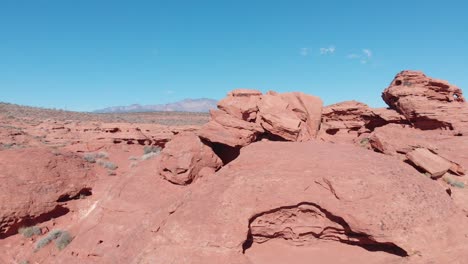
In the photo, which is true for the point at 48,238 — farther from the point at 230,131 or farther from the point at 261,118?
the point at 261,118

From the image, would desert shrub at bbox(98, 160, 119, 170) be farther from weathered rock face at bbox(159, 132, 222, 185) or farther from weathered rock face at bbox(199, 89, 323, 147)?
weathered rock face at bbox(199, 89, 323, 147)

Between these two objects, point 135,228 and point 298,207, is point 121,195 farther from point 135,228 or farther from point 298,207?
point 298,207

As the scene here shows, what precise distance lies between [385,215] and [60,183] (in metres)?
11.7

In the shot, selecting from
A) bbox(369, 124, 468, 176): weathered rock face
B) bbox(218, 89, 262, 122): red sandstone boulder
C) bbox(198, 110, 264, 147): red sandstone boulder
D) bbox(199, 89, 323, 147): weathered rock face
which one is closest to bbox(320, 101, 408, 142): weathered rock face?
bbox(369, 124, 468, 176): weathered rock face

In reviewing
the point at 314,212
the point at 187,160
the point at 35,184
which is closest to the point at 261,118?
the point at 187,160

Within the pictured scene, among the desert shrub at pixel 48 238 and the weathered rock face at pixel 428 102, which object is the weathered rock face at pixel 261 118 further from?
the weathered rock face at pixel 428 102

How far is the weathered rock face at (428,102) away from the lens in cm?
1764

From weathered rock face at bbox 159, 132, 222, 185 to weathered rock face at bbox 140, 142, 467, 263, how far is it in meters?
2.14

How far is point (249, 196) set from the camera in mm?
7613

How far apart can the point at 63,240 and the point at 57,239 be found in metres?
0.24

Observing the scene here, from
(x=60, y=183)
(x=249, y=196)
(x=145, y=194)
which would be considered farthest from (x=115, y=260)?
(x=60, y=183)

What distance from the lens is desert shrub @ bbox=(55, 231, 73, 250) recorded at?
410 inches

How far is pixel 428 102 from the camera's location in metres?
18.2

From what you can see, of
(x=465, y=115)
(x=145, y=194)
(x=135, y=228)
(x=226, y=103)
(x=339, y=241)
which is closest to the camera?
→ (x=339, y=241)
